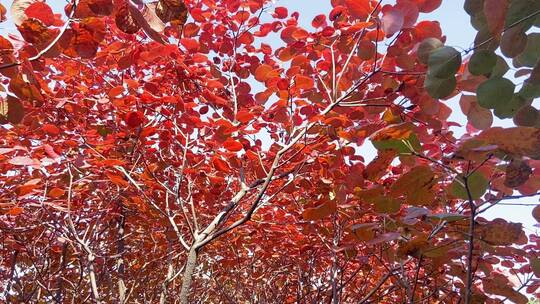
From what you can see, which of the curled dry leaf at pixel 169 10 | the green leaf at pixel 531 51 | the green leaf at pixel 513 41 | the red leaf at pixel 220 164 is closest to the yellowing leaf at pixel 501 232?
the green leaf at pixel 531 51

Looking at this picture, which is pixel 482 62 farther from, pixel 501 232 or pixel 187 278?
pixel 187 278

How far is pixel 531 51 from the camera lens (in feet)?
3.18

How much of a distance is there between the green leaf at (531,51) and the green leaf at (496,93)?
0.17 meters

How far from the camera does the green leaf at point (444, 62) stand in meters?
0.83

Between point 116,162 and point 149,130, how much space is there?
0.31 meters

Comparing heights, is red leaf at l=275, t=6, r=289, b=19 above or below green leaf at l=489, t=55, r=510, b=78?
above

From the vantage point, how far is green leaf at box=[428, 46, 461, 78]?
0.83m

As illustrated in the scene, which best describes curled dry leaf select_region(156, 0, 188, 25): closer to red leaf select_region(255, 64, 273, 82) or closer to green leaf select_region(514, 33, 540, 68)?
green leaf select_region(514, 33, 540, 68)

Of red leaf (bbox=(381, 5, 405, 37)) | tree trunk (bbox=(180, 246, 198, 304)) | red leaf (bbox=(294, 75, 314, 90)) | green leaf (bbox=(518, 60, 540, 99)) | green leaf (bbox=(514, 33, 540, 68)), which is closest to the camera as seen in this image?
green leaf (bbox=(518, 60, 540, 99))

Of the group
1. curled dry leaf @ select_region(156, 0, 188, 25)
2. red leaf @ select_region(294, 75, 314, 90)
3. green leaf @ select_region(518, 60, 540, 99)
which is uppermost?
red leaf @ select_region(294, 75, 314, 90)

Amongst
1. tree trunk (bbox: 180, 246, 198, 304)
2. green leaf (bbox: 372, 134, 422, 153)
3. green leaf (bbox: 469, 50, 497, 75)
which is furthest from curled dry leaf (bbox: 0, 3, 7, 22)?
tree trunk (bbox: 180, 246, 198, 304)

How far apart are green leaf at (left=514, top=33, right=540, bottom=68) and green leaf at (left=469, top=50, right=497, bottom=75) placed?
0.55 feet

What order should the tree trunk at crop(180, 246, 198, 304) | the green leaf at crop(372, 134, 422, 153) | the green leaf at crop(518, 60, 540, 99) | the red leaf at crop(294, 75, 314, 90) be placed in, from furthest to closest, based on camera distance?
the tree trunk at crop(180, 246, 198, 304), the red leaf at crop(294, 75, 314, 90), the green leaf at crop(372, 134, 422, 153), the green leaf at crop(518, 60, 540, 99)

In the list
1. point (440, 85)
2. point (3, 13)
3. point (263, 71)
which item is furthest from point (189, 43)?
point (440, 85)
